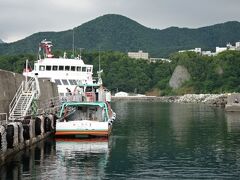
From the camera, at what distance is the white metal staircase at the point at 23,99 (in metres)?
38.5

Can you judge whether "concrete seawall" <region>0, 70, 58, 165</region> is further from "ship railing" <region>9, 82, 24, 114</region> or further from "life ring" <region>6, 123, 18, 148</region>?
"ship railing" <region>9, 82, 24, 114</region>

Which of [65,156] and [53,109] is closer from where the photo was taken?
[65,156]

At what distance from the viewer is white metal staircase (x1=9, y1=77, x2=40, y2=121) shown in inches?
1516

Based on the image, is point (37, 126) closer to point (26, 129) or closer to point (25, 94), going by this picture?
point (25, 94)

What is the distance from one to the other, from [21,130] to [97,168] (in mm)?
7136

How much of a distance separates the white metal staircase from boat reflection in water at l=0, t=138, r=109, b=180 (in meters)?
2.67

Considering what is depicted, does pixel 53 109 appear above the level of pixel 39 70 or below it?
below

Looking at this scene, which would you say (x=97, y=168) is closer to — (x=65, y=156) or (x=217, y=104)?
(x=65, y=156)

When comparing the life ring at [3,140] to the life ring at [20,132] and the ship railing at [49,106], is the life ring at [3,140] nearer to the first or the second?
the life ring at [20,132]

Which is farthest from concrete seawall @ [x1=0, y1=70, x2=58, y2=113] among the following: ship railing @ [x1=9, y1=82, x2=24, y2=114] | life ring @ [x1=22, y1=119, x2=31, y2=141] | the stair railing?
life ring @ [x1=22, y1=119, x2=31, y2=141]

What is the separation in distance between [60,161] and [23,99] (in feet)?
35.0

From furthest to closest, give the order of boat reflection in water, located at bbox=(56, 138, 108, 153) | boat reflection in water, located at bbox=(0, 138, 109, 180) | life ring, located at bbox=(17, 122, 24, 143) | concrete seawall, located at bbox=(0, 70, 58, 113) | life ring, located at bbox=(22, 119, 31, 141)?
boat reflection in water, located at bbox=(56, 138, 108, 153) → concrete seawall, located at bbox=(0, 70, 58, 113) → life ring, located at bbox=(22, 119, 31, 141) → life ring, located at bbox=(17, 122, 24, 143) → boat reflection in water, located at bbox=(0, 138, 109, 180)

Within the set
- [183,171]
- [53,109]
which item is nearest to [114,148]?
[183,171]

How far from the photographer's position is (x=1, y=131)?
28906 mm
